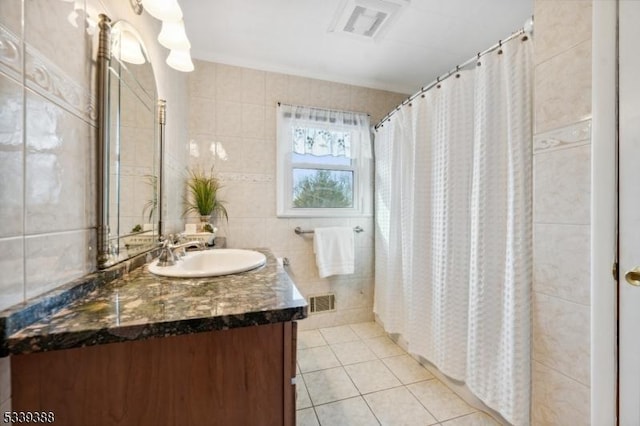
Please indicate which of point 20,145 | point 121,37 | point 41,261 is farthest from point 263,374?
point 121,37

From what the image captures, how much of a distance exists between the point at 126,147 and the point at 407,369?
1.97m

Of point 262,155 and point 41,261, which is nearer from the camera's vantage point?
point 41,261

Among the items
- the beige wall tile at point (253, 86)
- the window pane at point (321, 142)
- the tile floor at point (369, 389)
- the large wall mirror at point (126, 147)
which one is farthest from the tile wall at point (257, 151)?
the large wall mirror at point (126, 147)

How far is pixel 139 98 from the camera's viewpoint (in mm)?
1087

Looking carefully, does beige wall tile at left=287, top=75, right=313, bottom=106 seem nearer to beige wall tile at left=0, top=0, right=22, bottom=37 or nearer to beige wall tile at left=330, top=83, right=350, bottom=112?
beige wall tile at left=330, top=83, right=350, bottom=112

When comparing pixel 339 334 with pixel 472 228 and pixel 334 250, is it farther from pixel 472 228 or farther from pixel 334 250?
pixel 472 228

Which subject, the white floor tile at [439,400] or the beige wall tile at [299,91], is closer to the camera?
the white floor tile at [439,400]

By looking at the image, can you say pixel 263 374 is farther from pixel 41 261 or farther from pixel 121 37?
pixel 121 37

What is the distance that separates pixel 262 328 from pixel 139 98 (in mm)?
1092

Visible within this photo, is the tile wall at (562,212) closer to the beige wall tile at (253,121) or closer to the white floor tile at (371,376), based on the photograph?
the white floor tile at (371,376)

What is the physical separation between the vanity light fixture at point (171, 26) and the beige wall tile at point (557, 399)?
2.05 meters

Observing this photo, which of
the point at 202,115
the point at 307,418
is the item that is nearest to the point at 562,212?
the point at 307,418

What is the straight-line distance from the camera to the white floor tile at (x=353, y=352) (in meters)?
1.81

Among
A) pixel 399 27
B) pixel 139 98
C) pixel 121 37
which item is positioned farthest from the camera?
pixel 399 27
